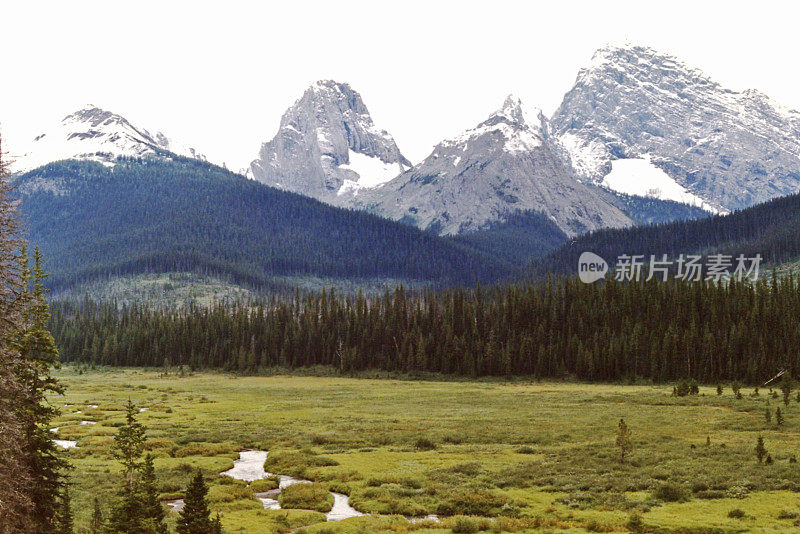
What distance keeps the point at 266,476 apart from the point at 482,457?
18666 millimetres

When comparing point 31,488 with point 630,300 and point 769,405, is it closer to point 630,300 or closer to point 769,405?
point 769,405

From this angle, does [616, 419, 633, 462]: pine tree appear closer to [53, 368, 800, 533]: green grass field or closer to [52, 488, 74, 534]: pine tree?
[53, 368, 800, 533]: green grass field

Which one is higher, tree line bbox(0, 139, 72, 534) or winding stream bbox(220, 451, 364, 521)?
tree line bbox(0, 139, 72, 534)

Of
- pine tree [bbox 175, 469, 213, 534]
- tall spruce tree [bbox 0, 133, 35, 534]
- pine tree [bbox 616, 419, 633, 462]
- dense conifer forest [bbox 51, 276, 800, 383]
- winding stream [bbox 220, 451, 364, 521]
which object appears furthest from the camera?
dense conifer forest [bbox 51, 276, 800, 383]

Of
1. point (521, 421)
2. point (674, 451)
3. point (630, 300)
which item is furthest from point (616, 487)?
point (630, 300)

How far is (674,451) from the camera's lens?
2338 inches

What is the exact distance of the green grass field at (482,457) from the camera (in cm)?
4072

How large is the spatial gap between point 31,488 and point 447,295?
16263cm

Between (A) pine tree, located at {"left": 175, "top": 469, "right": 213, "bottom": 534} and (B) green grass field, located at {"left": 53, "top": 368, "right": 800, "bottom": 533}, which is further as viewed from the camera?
(B) green grass field, located at {"left": 53, "top": 368, "right": 800, "bottom": 533}

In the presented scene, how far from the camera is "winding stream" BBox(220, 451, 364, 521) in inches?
1756

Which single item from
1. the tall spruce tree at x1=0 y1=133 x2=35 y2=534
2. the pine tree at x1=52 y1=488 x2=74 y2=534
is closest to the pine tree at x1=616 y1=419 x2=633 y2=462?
the pine tree at x1=52 y1=488 x2=74 y2=534

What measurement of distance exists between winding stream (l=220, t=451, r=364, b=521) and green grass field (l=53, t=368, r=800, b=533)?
837 mm

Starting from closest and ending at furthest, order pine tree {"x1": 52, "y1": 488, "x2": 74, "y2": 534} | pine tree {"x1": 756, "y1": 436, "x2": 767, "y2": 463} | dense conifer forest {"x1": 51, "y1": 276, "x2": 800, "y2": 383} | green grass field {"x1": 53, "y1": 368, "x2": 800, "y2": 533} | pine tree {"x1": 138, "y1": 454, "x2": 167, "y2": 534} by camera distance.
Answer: pine tree {"x1": 52, "y1": 488, "x2": 74, "y2": 534}
pine tree {"x1": 138, "y1": 454, "x2": 167, "y2": 534}
green grass field {"x1": 53, "y1": 368, "x2": 800, "y2": 533}
pine tree {"x1": 756, "y1": 436, "x2": 767, "y2": 463}
dense conifer forest {"x1": 51, "y1": 276, "x2": 800, "y2": 383}

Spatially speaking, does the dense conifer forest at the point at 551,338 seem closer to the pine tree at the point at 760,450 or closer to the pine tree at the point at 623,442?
the pine tree at the point at 760,450
